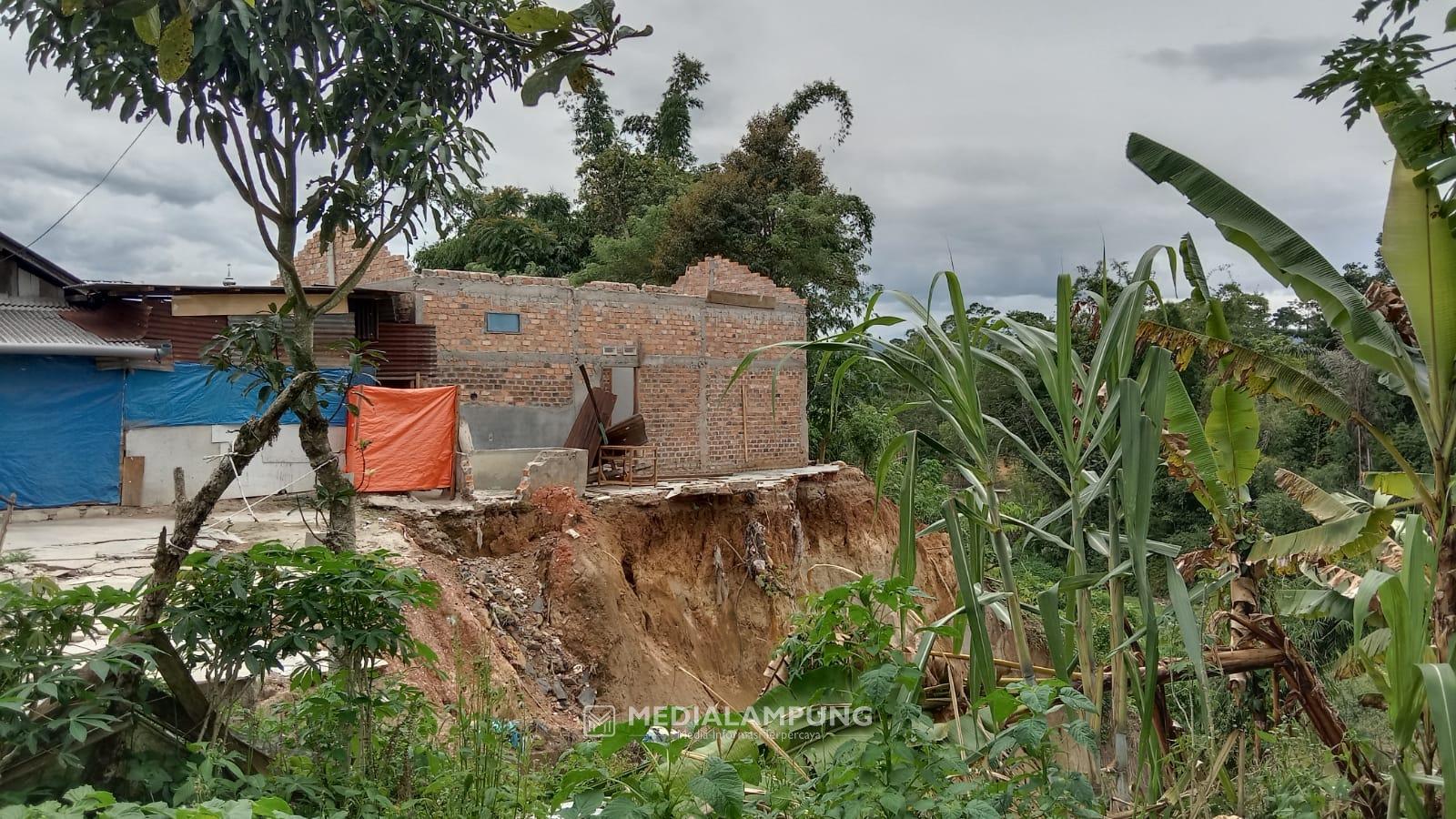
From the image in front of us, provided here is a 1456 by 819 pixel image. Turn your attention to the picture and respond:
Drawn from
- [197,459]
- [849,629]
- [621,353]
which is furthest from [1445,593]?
[621,353]

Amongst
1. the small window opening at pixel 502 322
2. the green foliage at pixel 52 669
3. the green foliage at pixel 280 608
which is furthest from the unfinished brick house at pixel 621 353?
the green foliage at pixel 52 669

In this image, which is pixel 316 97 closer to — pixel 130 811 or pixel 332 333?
pixel 130 811

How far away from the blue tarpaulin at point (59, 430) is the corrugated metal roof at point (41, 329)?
0.24 m

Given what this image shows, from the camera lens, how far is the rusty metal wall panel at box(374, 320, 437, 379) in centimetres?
1240

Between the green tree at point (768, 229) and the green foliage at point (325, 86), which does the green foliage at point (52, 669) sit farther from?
the green tree at point (768, 229)

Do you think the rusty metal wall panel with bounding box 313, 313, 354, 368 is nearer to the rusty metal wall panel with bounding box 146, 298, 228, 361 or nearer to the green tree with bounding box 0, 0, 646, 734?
the rusty metal wall panel with bounding box 146, 298, 228, 361

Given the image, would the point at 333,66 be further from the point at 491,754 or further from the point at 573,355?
the point at 573,355

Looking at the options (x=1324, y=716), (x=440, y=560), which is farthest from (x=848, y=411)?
(x=1324, y=716)

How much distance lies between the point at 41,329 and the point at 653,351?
7.94 meters

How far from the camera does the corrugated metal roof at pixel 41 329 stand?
1051 cm

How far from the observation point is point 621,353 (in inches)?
578

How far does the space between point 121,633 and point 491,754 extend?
3.77ft

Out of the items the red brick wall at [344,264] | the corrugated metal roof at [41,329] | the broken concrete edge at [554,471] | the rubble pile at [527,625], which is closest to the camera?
the rubble pile at [527,625]

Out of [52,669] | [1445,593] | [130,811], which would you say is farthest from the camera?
[1445,593]
